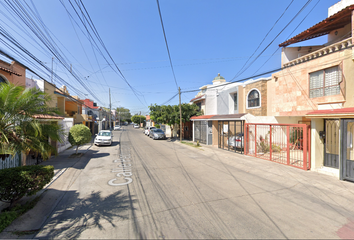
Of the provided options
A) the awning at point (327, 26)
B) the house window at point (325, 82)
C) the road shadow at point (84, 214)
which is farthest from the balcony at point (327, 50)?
the road shadow at point (84, 214)

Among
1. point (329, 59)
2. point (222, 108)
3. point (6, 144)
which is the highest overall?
point (329, 59)

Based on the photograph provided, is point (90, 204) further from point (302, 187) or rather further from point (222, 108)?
point (222, 108)

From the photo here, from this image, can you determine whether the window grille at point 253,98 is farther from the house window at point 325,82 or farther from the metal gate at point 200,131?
the metal gate at point 200,131

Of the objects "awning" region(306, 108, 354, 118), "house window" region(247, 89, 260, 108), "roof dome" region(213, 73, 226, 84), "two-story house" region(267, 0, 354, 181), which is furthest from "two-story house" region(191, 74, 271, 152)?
"awning" region(306, 108, 354, 118)

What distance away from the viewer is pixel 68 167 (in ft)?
29.8

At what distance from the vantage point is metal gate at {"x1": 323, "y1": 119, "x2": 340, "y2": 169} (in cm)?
780

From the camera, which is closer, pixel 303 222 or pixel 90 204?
pixel 303 222

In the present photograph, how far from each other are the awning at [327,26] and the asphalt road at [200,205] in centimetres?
946

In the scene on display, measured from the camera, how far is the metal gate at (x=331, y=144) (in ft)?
25.6

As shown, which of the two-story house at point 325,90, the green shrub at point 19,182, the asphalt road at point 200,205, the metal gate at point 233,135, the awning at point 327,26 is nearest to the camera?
the asphalt road at point 200,205

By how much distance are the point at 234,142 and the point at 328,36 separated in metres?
10.1

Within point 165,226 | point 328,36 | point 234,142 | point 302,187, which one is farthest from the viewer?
point 234,142

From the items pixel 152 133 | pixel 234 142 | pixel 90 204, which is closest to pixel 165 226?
pixel 90 204

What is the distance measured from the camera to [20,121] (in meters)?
4.20
